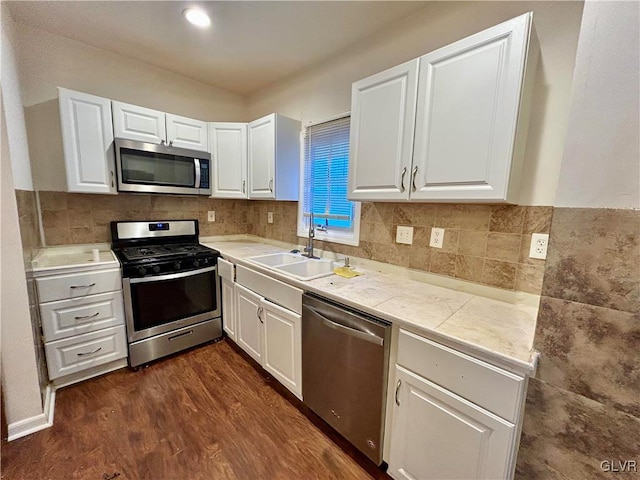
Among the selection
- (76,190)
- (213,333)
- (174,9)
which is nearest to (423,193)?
(174,9)

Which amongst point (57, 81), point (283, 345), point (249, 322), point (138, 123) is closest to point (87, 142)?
point (138, 123)

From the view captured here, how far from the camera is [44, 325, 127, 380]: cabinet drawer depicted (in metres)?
1.85

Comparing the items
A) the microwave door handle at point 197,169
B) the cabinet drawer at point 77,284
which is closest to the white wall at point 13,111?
the cabinet drawer at point 77,284

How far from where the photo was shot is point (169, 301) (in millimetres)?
2238

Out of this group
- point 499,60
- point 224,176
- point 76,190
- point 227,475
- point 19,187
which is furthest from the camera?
point 224,176

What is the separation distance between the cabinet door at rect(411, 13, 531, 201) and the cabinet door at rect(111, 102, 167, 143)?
7.16ft

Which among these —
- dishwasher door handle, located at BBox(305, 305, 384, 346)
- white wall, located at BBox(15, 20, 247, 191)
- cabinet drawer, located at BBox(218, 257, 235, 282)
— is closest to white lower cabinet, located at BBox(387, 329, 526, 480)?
dishwasher door handle, located at BBox(305, 305, 384, 346)

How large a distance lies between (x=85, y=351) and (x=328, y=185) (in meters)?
2.29

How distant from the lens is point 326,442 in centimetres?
157

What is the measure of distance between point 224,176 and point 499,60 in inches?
93.7

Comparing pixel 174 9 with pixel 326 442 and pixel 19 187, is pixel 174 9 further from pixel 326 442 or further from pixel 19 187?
pixel 326 442

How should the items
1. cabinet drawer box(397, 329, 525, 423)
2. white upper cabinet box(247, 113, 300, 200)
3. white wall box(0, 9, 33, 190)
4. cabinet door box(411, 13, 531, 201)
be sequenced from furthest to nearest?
white upper cabinet box(247, 113, 300, 200)
white wall box(0, 9, 33, 190)
cabinet door box(411, 13, 531, 201)
cabinet drawer box(397, 329, 525, 423)

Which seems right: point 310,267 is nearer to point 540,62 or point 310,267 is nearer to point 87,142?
point 540,62

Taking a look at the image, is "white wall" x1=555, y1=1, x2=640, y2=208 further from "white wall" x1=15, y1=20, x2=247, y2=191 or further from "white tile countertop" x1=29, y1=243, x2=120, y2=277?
"white wall" x1=15, y1=20, x2=247, y2=191
